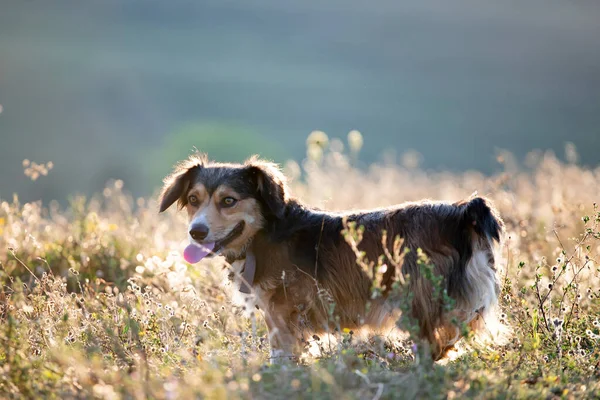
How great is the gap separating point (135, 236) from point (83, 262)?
0.89 metres

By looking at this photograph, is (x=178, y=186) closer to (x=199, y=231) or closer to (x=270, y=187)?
(x=199, y=231)

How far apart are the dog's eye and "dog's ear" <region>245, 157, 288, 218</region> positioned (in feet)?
0.71

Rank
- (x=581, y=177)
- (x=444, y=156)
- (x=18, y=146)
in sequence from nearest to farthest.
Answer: (x=581, y=177) → (x=18, y=146) → (x=444, y=156)

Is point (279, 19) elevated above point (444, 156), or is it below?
above

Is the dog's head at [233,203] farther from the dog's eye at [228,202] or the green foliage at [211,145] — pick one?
the green foliage at [211,145]

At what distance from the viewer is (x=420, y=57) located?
170 feet

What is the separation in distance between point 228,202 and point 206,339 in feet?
5.04

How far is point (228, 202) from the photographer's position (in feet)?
18.1

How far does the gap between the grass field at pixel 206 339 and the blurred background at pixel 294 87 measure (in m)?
21.5

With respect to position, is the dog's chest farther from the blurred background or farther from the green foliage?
the blurred background

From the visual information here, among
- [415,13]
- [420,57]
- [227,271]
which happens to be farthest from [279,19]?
[227,271]

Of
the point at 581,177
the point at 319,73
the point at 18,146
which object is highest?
the point at 319,73

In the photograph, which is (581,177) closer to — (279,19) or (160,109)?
(160,109)

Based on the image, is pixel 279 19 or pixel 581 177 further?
pixel 279 19
